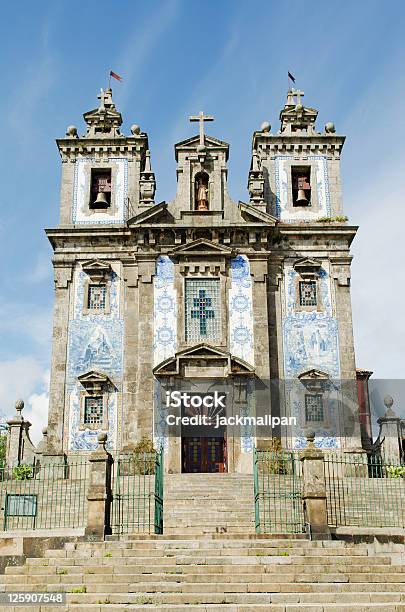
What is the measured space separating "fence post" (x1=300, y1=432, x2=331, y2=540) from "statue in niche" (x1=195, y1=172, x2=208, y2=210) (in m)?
12.8

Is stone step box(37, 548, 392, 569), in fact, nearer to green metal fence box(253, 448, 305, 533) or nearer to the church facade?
green metal fence box(253, 448, 305, 533)

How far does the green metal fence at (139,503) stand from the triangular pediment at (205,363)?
316 cm

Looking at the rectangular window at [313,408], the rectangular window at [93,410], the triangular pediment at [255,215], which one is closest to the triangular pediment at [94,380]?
the rectangular window at [93,410]

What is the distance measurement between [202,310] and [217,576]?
13.9 m

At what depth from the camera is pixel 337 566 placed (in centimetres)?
1319

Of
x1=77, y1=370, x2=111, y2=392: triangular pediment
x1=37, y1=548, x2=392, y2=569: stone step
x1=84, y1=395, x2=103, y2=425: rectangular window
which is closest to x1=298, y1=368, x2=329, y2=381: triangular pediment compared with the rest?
x1=77, y1=370, x2=111, y2=392: triangular pediment

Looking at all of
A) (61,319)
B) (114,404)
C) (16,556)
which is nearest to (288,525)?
(16,556)

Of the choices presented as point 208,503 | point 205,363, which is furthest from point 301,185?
point 208,503

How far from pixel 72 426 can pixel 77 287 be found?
16.3ft

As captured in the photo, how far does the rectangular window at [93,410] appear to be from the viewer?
24.8 meters

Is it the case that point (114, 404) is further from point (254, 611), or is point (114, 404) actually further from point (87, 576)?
point (254, 611)

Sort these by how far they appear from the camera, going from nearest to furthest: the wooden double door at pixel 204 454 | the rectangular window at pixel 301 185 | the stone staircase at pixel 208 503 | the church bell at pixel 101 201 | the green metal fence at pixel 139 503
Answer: the green metal fence at pixel 139 503 < the stone staircase at pixel 208 503 < the wooden double door at pixel 204 454 < the church bell at pixel 101 201 < the rectangular window at pixel 301 185

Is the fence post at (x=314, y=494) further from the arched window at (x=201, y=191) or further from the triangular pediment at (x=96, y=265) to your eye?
the arched window at (x=201, y=191)

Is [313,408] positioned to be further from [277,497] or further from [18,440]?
[18,440]
